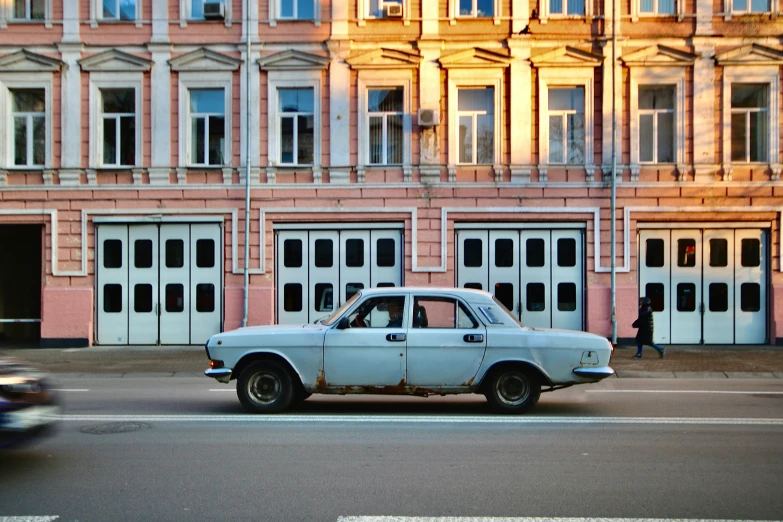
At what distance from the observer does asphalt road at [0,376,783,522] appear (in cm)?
622

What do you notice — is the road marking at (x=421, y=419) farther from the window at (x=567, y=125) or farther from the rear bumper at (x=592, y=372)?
the window at (x=567, y=125)

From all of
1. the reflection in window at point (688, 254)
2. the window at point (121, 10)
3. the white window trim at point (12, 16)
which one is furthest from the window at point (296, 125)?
the reflection in window at point (688, 254)

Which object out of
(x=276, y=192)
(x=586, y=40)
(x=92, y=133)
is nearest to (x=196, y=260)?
(x=276, y=192)

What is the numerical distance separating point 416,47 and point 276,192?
5.22 metres

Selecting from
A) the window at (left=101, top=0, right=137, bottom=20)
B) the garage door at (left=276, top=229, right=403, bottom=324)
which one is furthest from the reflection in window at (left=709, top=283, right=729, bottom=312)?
the window at (left=101, top=0, right=137, bottom=20)

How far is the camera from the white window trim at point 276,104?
70.8 feet

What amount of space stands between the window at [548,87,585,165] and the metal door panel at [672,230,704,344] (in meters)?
3.32

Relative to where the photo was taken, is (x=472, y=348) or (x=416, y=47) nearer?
(x=472, y=348)

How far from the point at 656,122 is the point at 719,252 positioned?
3.72m

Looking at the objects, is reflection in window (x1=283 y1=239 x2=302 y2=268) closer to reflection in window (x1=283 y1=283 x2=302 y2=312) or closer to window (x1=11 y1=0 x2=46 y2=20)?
reflection in window (x1=283 y1=283 x2=302 y2=312)

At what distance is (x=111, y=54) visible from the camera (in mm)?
21719

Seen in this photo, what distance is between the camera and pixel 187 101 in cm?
2181

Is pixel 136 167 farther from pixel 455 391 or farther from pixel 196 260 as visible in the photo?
pixel 455 391

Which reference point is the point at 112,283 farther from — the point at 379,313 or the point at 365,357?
the point at 365,357
